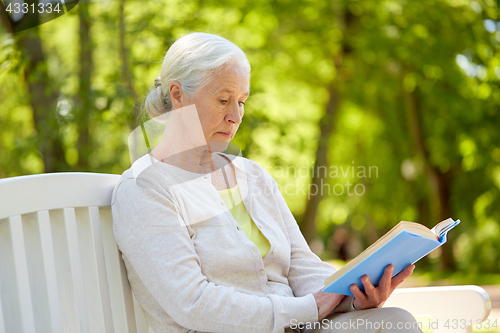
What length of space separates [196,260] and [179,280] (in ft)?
0.33

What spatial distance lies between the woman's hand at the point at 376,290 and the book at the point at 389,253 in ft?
0.05

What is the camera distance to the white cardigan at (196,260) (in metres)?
1.56

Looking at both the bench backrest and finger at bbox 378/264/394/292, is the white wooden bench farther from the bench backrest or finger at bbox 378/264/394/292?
finger at bbox 378/264/394/292

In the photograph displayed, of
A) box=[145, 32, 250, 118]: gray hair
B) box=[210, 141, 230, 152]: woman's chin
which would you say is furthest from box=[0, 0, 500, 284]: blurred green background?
box=[210, 141, 230, 152]: woman's chin

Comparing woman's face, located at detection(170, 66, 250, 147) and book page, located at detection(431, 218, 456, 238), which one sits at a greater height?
woman's face, located at detection(170, 66, 250, 147)

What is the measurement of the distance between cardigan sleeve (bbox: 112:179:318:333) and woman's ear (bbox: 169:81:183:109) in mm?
392

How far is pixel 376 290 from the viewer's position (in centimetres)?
169

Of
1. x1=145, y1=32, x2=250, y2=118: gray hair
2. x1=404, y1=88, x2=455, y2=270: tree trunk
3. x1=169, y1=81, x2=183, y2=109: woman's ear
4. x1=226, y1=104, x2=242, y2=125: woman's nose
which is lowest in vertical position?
x1=404, y1=88, x2=455, y2=270: tree trunk

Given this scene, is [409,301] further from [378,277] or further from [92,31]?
[92,31]

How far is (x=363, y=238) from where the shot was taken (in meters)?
25.3

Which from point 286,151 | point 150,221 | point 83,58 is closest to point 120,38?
point 83,58

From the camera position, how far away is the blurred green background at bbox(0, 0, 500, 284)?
448 cm

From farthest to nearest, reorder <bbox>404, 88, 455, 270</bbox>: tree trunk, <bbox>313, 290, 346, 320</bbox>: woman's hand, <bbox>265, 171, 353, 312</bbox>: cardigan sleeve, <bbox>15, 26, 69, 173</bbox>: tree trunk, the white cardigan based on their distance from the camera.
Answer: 1. <bbox>404, 88, 455, 270</bbox>: tree trunk
2. <bbox>15, 26, 69, 173</bbox>: tree trunk
3. <bbox>265, 171, 353, 312</bbox>: cardigan sleeve
4. <bbox>313, 290, 346, 320</bbox>: woman's hand
5. the white cardigan

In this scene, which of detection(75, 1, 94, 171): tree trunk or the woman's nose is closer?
the woman's nose
